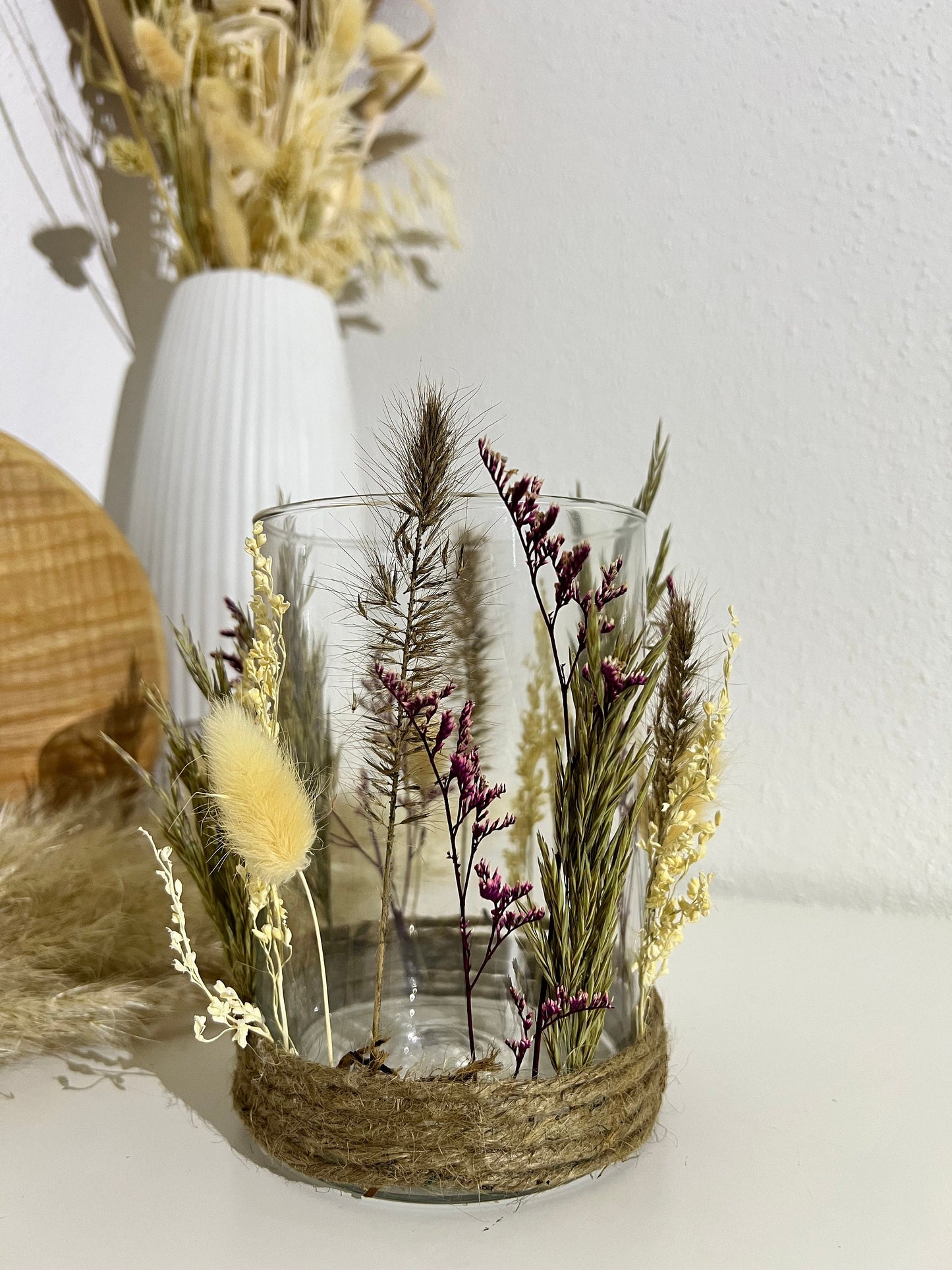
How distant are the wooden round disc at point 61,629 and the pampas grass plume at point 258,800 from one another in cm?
30

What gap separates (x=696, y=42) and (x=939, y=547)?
0.40 metres

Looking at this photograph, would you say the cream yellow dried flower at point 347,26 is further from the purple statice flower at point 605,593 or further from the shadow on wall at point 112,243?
the purple statice flower at point 605,593

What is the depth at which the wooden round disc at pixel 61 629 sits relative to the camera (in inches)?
22.0

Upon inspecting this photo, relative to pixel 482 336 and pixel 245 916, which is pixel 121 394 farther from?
pixel 245 916

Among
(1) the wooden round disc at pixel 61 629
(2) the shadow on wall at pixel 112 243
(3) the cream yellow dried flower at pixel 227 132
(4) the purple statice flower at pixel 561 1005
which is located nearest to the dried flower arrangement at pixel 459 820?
(4) the purple statice flower at pixel 561 1005

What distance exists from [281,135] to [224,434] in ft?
0.77

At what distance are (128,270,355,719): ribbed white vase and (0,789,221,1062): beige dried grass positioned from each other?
7.4 inches

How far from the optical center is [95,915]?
46 centimetres

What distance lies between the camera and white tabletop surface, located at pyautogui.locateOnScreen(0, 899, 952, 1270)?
11.6 inches

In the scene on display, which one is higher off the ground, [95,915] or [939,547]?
[939,547]

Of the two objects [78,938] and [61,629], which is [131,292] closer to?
[61,629]

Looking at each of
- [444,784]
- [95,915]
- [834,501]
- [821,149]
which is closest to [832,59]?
[821,149]

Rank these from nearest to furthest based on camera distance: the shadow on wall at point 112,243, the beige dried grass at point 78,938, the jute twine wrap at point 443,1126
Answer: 1. the jute twine wrap at point 443,1126
2. the beige dried grass at point 78,938
3. the shadow on wall at point 112,243

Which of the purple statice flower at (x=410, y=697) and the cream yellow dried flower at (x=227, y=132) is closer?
the purple statice flower at (x=410, y=697)
